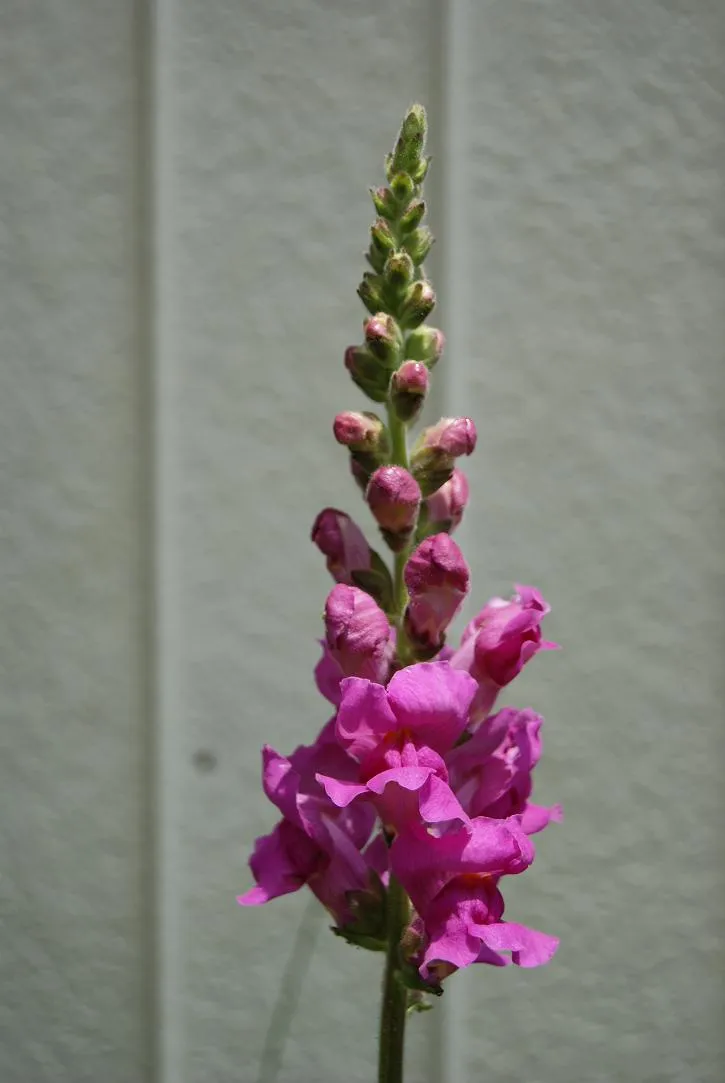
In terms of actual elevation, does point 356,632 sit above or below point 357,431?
below

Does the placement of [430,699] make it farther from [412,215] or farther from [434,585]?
[412,215]

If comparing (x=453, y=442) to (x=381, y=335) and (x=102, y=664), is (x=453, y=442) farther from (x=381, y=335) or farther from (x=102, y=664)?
(x=102, y=664)

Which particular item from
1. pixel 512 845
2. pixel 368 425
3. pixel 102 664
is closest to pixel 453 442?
pixel 368 425

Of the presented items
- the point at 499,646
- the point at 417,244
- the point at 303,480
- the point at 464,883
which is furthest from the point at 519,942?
the point at 303,480

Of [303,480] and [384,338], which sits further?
[303,480]

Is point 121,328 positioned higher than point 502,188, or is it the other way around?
point 502,188

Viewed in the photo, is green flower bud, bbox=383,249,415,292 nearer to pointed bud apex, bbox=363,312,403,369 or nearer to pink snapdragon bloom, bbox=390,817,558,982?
pointed bud apex, bbox=363,312,403,369
